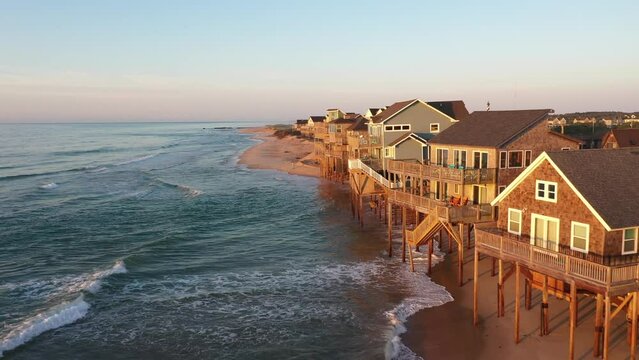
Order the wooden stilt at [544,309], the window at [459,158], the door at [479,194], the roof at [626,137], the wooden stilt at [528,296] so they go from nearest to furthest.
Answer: the wooden stilt at [544,309] < the wooden stilt at [528,296] < the door at [479,194] < the window at [459,158] < the roof at [626,137]

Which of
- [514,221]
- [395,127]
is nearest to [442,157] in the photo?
[395,127]

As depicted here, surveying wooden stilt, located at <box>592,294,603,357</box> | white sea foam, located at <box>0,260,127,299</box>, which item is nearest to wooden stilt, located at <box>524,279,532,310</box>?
Result: wooden stilt, located at <box>592,294,603,357</box>

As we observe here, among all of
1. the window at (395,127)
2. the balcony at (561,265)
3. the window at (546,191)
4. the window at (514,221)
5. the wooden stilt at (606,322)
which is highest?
the window at (395,127)

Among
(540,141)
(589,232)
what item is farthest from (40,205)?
(589,232)

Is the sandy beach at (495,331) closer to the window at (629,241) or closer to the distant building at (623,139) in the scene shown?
the window at (629,241)

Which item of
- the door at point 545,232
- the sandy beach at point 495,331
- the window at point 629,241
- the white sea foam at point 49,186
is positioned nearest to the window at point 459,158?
the sandy beach at point 495,331

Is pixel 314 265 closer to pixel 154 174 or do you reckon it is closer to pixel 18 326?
pixel 18 326
